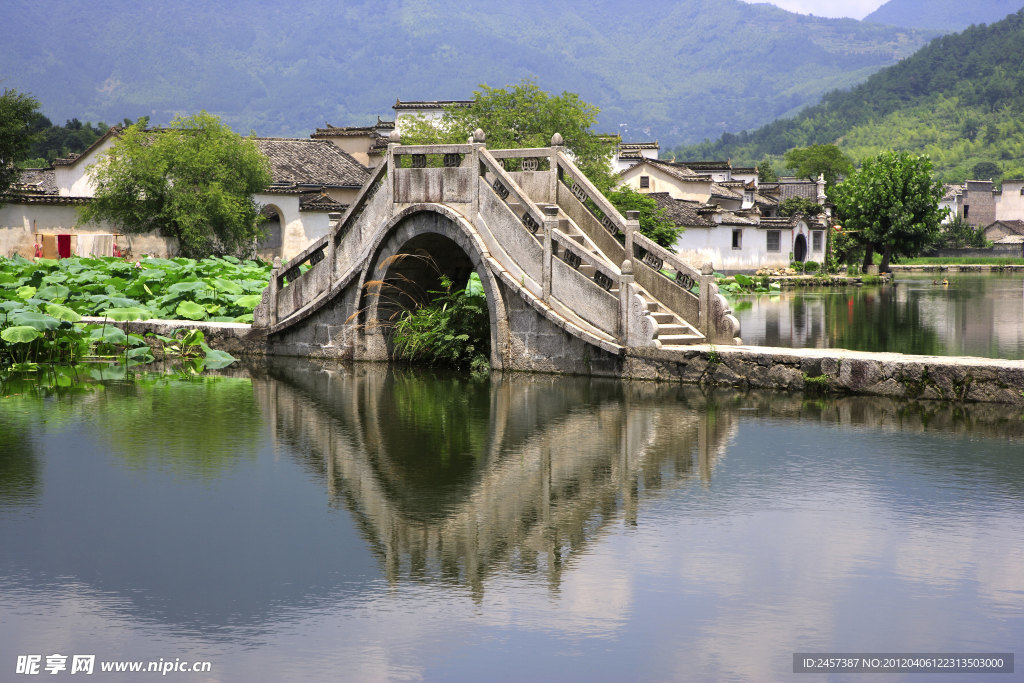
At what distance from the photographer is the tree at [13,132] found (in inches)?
1515

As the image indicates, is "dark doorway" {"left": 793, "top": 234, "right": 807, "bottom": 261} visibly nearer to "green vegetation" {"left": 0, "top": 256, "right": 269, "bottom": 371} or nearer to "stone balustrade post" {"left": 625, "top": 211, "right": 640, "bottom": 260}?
"green vegetation" {"left": 0, "top": 256, "right": 269, "bottom": 371}

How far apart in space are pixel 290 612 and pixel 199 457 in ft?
17.5

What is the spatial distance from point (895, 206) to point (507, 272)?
5175 centimetres

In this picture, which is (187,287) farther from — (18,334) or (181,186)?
(181,186)

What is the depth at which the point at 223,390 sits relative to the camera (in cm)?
1769

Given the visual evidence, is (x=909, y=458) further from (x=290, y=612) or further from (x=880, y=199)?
(x=880, y=199)

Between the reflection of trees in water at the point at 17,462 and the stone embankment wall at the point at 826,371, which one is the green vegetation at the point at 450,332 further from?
the reflection of trees in water at the point at 17,462

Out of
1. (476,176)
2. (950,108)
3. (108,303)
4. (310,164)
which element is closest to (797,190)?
(310,164)

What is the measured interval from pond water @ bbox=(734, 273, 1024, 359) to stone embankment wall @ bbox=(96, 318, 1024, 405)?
6121 millimetres

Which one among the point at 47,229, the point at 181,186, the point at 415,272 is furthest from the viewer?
the point at 47,229

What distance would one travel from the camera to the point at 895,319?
31.6 metres

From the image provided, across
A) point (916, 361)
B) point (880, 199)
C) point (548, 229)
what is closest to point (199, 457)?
point (548, 229)

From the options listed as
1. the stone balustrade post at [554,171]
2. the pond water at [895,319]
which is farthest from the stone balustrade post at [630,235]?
the pond water at [895,319]

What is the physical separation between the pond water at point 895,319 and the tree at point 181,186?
16892mm
